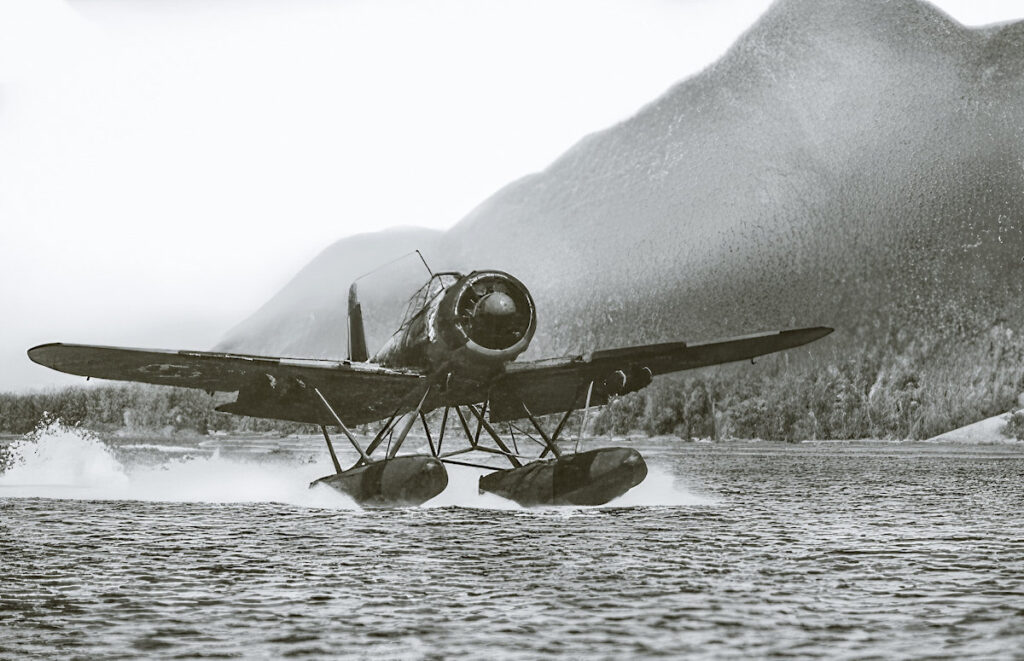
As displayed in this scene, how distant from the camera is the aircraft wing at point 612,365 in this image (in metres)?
20.8

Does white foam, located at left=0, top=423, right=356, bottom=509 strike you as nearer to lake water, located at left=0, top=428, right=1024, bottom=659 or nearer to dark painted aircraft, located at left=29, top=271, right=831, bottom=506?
dark painted aircraft, located at left=29, top=271, right=831, bottom=506

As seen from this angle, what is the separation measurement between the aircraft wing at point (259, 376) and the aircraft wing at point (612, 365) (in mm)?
2227

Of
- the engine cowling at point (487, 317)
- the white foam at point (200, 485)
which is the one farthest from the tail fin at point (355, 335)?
the engine cowling at point (487, 317)

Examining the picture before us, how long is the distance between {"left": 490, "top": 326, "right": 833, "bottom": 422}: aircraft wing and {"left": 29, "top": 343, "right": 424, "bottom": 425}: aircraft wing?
2.23 metres

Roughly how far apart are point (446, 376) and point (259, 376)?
11.6 feet

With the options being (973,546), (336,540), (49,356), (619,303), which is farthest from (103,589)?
(619,303)

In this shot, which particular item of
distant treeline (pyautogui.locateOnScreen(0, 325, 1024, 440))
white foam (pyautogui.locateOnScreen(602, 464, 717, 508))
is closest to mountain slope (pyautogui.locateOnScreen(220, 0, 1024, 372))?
distant treeline (pyautogui.locateOnScreen(0, 325, 1024, 440))

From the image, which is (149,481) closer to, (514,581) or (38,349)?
(38,349)

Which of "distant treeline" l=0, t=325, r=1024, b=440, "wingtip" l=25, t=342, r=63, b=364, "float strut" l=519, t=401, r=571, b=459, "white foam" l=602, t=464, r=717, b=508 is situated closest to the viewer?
"wingtip" l=25, t=342, r=63, b=364

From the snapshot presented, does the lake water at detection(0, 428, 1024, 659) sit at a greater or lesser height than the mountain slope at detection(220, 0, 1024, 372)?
lesser

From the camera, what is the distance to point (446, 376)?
21125 millimetres

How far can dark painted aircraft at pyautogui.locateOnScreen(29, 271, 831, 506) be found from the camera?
18875mm

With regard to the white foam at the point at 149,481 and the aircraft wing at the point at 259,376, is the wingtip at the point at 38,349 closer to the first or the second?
the aircraft wing at the point at 259,376

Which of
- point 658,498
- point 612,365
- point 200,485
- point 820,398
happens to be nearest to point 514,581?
point 612,365
